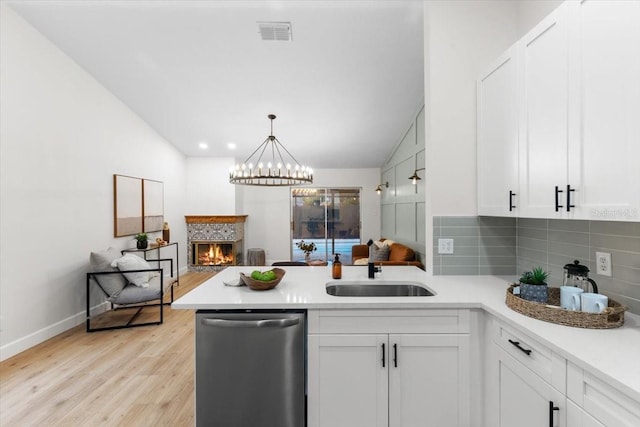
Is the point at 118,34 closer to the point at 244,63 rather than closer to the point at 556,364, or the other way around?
the point at 244,63

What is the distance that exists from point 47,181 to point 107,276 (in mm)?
1197

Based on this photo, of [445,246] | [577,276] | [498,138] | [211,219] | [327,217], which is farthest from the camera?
[327,217]

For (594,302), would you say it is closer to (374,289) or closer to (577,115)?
(577,115)

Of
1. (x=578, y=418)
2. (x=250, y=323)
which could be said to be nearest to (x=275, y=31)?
(x=250, y=323)

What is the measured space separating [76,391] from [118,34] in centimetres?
357

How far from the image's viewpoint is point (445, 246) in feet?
7.61

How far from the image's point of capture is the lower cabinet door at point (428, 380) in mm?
1693

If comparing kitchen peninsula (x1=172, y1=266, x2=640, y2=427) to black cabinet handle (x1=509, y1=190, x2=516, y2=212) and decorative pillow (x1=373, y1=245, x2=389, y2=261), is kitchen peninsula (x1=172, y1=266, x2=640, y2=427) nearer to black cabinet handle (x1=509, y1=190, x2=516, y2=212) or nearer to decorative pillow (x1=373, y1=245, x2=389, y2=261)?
black cabinet handle (x1=509, y1=190, x2=516, y2=212)

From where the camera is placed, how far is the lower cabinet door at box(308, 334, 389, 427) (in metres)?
1.69

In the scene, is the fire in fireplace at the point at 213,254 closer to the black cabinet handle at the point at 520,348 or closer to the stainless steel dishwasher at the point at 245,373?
the stainless steel dishwasher at the point at 245,373

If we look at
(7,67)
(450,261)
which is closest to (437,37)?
(450,261)

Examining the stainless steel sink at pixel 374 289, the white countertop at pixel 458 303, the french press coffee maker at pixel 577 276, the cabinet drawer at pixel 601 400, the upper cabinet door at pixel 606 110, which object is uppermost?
the upper cabinet door at pixel 606 110

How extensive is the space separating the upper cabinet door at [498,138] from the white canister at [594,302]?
60cm

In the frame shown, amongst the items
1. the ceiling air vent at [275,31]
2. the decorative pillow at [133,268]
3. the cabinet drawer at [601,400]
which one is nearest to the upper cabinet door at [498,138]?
the cabinet drawer at [601,400]
